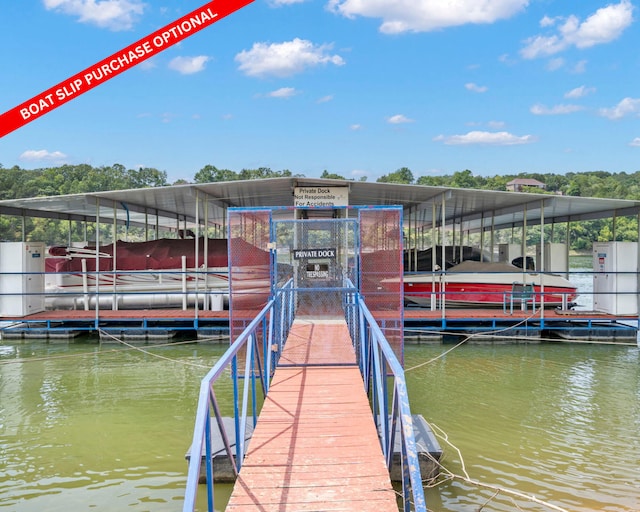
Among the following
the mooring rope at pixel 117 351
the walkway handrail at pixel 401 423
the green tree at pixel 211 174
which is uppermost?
the green tree at pixel 211 174

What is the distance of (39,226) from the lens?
57.7 m

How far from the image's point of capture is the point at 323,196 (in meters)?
11.8

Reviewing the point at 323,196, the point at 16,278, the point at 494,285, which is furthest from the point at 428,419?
the point at 16,278

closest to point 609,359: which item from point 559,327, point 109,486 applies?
point 559,327

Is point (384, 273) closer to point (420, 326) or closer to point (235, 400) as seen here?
point (235, 400)

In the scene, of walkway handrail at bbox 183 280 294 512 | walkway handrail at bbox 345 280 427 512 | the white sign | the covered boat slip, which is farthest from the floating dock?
walkway handrail at bbox 345 280 427 512

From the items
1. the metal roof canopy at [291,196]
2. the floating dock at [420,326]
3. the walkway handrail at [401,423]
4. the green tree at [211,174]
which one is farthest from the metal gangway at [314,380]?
the green tree at [211,174]

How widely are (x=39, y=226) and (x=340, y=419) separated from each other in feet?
197

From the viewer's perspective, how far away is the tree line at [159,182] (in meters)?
57.3

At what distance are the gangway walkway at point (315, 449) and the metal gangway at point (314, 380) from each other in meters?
0.01

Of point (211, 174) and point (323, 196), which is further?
point (211, 174)

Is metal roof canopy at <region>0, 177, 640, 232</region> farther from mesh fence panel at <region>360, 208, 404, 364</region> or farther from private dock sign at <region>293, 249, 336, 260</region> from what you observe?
mesh fence panel at <region>360, 208, 404, 364</region>

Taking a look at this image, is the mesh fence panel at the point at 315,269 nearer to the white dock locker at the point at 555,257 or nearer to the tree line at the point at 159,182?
the white dock locker at the point at 555,257

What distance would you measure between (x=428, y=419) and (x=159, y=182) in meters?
104
